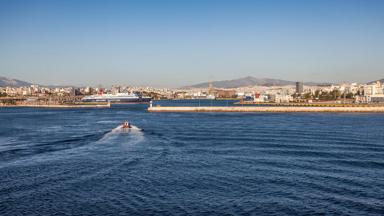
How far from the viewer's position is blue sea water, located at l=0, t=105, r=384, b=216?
1070 centimetres

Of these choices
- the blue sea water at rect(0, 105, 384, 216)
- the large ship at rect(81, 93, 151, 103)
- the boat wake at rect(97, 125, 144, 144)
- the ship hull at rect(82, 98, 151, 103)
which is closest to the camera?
the blue sea water at rect(0, 105, 384, 216)

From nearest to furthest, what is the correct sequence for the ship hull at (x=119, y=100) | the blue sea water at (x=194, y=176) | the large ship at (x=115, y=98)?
the blue sea water at (x=194, y=176) → the ship hull at (x=119, y=100) → the large ship at (x=115, y=98)

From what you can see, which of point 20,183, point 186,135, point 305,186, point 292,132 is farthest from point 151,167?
point 292,132

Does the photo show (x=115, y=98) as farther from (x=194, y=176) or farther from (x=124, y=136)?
(x=194, y=176)

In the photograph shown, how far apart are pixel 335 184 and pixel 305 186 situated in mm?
900

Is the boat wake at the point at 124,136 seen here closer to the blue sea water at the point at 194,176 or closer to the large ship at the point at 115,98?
the blue sea water at the point at 194,176

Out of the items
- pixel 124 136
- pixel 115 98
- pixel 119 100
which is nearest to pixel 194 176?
pixel 124 136

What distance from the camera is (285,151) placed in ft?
61.0

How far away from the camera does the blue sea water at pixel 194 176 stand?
1070 centimetres

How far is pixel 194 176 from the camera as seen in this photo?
13.8m

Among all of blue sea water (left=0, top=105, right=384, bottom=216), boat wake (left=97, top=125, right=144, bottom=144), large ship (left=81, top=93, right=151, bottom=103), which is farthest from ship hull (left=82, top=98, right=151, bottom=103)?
blue sea water (left=0, top=105, right=384, bottom=216)

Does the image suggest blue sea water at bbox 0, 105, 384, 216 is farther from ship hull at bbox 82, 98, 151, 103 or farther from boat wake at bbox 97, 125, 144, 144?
ship hull at bbox 82, 98, 151, 103

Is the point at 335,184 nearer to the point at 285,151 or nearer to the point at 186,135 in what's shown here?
the point at 285,151

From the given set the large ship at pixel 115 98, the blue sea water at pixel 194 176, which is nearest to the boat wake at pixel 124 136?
the blue sea water at pixel 194 176
